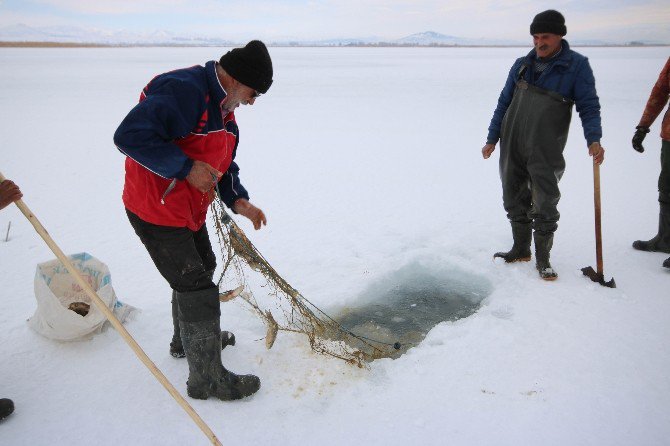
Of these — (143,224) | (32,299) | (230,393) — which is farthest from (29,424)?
(32,299)

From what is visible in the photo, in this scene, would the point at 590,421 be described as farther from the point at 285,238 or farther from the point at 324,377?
the point at 285,238

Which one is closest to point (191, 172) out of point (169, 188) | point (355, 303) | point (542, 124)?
point (169, 188)

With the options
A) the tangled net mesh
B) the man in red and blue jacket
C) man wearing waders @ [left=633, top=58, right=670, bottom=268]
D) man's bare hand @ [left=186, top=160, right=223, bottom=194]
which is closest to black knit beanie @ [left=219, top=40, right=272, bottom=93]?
the man in red and blue jacket

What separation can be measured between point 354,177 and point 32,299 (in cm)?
449

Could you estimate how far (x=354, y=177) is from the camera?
672 cm

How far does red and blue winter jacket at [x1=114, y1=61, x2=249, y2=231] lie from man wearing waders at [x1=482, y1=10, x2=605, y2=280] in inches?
90.5

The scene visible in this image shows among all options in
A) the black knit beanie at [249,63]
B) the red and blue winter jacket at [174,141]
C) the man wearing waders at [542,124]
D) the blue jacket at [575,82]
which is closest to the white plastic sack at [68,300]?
the red and blue winter jacket at [174,141]

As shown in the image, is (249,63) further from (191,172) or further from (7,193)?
(7,193)

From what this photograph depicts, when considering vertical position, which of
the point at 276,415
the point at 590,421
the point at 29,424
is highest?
the point at 29,424

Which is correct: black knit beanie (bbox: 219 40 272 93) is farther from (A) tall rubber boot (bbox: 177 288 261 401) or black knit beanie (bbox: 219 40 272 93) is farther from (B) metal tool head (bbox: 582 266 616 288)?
(B) metal tool head (bbox: 582 266 616 288)

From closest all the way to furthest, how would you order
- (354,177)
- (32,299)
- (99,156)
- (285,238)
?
(32,299) < (285,238) < (354,177) < (99,156)

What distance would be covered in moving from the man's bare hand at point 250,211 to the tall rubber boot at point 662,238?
3622 millimetres

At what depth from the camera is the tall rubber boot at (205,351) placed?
221cm

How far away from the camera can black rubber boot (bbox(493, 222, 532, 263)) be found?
3.77 meters
